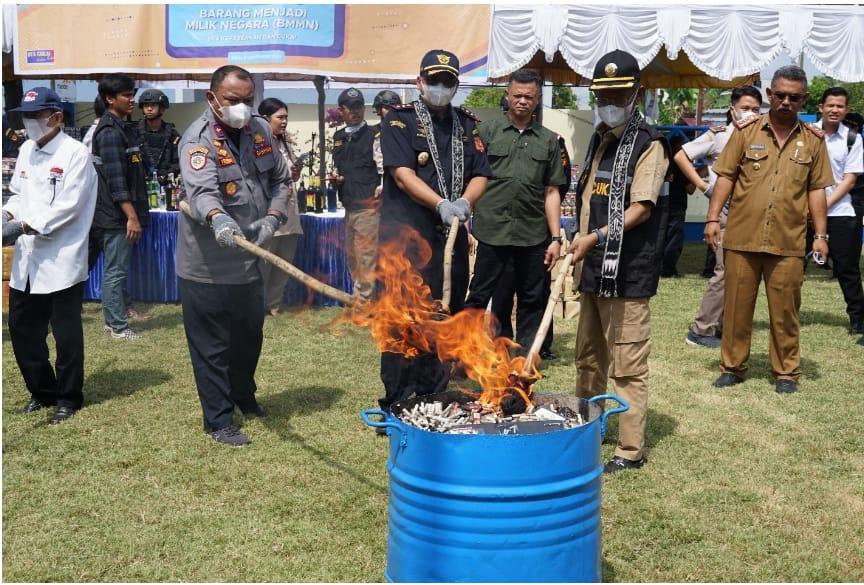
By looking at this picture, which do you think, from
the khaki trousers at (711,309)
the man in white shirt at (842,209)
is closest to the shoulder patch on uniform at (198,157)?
the khaki trousers at (711,309)

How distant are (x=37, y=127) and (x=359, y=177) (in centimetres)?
382

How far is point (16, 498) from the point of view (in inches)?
173

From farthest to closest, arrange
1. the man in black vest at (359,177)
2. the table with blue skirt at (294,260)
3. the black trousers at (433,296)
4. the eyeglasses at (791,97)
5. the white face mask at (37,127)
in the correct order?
the table with blue skirt at (294,260)
the man in black vest at (359,177)
the eyeglasses at (791,97)
the white face mask at (37,127)
the black trousers at (433,296)

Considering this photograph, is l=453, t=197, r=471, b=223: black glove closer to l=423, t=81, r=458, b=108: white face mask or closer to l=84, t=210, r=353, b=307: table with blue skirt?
l=423, t=81, r=458, b=108: white face mask

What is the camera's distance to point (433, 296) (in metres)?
5.06

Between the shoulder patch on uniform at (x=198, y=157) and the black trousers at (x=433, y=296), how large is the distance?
1.09 metres

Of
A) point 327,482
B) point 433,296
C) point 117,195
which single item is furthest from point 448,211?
point 117,195

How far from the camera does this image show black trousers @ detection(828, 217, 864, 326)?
806cm

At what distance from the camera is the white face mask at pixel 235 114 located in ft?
16.0

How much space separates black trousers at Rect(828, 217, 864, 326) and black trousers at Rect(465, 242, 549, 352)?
3.38 metres

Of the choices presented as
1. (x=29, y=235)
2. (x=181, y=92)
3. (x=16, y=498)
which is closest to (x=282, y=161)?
(x=29, y=235)

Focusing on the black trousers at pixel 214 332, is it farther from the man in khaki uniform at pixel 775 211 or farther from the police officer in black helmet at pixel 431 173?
the man in khaki uniform at pixel 775 211

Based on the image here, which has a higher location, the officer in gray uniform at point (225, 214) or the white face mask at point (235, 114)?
the white face mask at point (235, 114)

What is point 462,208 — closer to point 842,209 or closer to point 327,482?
point 327,482
